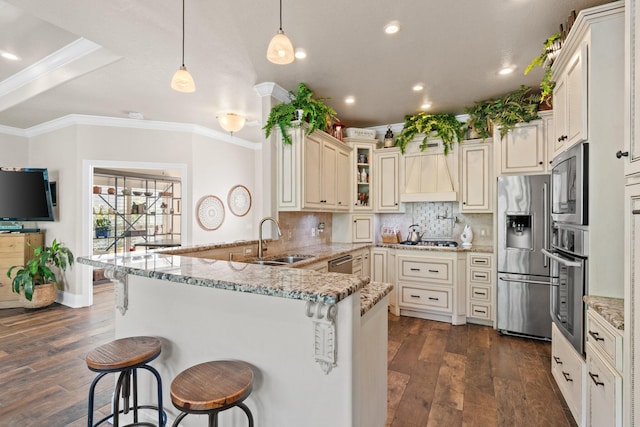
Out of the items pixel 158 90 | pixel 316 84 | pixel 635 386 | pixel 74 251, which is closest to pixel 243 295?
pixel 635 386

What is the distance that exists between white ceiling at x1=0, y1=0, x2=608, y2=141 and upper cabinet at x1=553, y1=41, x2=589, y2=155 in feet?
1.56

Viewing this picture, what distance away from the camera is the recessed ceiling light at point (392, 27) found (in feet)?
7.61

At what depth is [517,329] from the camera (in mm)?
3418

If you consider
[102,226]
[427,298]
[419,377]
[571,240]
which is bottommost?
[419,377]

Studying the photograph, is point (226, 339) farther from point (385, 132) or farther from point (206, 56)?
point (385, 132)

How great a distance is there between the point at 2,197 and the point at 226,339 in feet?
17.2

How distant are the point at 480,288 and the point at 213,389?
359 centimetres

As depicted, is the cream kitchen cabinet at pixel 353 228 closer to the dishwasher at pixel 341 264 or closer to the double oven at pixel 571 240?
the dishwasher at pixel 341 264

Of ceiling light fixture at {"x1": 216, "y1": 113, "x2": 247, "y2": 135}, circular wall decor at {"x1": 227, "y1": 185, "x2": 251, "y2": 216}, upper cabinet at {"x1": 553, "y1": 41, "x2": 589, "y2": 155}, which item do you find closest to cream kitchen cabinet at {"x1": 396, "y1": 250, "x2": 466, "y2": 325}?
upper cabinet at {"x1": 553, "y1": 41, "x2": 589, "y2": 155}

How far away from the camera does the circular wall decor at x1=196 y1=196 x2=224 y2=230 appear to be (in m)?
5.27

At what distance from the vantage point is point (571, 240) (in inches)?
79.3

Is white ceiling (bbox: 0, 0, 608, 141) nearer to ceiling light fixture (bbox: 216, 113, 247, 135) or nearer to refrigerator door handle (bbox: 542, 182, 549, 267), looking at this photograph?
ceiling light fixture (bbox: 216, 113, 247, 135)

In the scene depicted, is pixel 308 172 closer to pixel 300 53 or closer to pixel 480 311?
pixel 300 53

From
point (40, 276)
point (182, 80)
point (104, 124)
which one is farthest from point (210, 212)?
point (182, 80)
